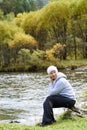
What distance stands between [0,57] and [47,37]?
12928 millimetres

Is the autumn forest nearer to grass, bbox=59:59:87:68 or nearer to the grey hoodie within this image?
grass, bbox=59:59:87:68

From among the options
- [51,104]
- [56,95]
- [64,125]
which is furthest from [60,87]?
[64,125]

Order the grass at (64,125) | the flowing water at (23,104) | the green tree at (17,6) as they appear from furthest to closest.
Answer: the green tree at (17,6)
the flowing water at (23,104)
the grass at (64,125)

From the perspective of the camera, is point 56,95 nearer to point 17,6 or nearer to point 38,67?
point 38,67

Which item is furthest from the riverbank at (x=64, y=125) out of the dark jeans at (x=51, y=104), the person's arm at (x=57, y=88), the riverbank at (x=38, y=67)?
the riverbank at (x=38, y=67)

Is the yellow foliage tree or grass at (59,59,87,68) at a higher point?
the yellow foliage tree

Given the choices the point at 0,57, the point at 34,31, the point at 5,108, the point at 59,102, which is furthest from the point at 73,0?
the point at 59,102

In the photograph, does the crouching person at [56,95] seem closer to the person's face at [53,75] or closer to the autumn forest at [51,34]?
the person's face at [53,75]

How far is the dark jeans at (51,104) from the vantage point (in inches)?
568

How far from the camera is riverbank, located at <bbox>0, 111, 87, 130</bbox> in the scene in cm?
1285

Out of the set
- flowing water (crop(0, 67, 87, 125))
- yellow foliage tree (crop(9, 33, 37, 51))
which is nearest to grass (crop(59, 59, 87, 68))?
yellow foliage tree (crop(9, 33, 37, 51))

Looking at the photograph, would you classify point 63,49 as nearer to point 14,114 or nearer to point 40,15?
point 40,15

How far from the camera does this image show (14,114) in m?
22.0

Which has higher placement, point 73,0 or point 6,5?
point 6,5
